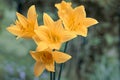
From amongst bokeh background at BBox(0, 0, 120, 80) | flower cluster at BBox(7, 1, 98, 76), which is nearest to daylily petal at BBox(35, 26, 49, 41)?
flower cluster at BBox(7, 1, 98, 76)

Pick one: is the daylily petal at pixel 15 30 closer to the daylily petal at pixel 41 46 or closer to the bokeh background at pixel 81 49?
the daylily petal at pixel 41 46

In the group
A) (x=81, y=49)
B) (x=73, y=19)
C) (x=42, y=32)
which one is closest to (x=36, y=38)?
(x=42, y=32)

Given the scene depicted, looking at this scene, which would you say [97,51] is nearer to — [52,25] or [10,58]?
[10,58]

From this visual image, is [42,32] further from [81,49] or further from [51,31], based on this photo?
[81,49]

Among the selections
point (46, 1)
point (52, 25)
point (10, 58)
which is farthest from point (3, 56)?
point (52, 25)

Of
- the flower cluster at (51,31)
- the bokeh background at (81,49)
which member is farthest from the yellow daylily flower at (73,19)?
the bokeh background at (81,49)

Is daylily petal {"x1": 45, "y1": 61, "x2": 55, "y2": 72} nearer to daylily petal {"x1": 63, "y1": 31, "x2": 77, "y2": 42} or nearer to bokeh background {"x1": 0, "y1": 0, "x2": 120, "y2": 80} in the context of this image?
daylily petal {"x1": 63, "y1": 31, "x2": 77, "y2": 42}
